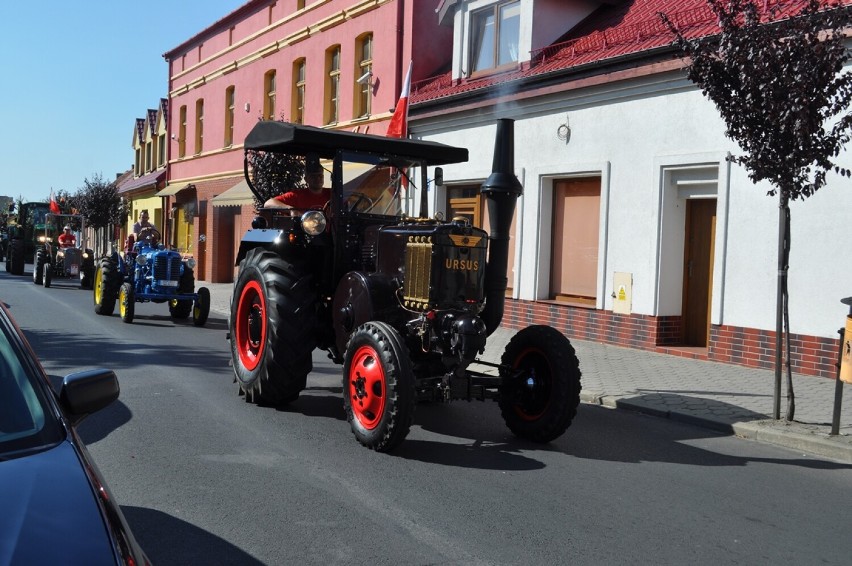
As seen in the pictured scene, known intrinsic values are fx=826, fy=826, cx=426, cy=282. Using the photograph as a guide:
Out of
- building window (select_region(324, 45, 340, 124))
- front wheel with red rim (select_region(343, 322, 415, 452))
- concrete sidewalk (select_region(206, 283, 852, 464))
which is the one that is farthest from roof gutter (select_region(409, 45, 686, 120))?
front wheel with red rim (select_region(343, 322, 415, 452))

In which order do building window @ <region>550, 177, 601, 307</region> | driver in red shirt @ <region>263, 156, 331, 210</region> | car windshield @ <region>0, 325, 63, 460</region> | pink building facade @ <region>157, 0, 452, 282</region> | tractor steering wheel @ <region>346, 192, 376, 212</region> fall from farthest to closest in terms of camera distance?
pink building facade @ <region>157, 0, 452, 282</region> → building window @ <region>550, 177, 601, 307</region> → driver in red shirt @ <region>263, 156, 331, 210</region> → tractor steering wheel @ <region>346, 192, 376, 212</region> → car windshield @ <region>0, 325, 63, 460</region>

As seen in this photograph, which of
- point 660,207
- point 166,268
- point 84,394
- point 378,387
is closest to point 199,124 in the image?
point 166,268

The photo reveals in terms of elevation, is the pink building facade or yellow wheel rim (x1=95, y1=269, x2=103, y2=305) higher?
the pink building facade

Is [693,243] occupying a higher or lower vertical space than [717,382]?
higher

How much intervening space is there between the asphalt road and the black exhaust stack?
1.14m

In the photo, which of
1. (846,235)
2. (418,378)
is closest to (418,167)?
(418,378)

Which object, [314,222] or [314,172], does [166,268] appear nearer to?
[314,172]

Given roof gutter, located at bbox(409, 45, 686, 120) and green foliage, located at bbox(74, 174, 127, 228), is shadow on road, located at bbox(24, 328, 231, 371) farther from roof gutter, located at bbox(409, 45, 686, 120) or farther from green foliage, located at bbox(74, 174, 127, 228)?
green foliage, located at bbox(74, 174, 127, 228)

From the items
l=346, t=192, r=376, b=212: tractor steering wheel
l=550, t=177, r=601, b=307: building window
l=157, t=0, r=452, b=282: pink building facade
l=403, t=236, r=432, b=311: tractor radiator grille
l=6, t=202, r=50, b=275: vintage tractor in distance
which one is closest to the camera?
l=403, t=236, r=432, b=311: tractor radiator grille

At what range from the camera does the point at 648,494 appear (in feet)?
17.4

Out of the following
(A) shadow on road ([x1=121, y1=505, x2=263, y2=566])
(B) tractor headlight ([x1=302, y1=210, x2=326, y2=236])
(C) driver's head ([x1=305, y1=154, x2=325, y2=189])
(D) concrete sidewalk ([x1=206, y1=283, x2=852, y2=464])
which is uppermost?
(C) driver's head ([x1=305, y1=154, x2=325, y2=189])

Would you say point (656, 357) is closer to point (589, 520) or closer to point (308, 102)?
point (589, 520)

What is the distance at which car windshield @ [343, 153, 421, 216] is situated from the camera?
7.45 meters

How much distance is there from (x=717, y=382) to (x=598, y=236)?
433 cm
